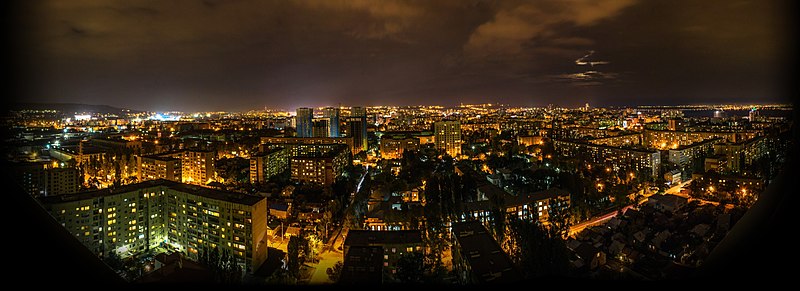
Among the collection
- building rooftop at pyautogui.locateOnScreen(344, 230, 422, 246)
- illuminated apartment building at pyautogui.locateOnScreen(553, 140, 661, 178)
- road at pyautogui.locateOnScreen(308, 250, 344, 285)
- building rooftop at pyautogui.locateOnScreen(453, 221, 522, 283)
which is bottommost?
road at pyautogui.locateOnScreen(308, 250, 344, 285)

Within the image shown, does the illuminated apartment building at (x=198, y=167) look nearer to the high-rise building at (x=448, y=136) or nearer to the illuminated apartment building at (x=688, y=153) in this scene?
the high-rise building at (x=448, y=136)

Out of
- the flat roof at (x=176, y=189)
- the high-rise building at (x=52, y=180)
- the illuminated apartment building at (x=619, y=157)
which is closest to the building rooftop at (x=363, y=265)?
the flat roof at (x=176, y=189)

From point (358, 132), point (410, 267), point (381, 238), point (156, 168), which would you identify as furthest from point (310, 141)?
point (410, 267)

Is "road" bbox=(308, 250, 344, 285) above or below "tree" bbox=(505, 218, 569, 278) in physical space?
below

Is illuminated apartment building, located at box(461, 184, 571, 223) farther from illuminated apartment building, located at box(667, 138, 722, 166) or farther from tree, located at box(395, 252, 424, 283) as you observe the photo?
illuminated apartment building, located at box(667, 138, 722, 166)

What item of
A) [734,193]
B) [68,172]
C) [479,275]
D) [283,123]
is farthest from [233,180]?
[283,123]

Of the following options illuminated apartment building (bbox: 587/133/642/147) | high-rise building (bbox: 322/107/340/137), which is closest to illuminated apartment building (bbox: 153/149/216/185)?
high-rise building (bbox: 322/107/340/137)

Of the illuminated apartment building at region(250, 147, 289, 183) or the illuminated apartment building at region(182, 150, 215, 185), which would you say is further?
the illuminated apartment building at region(250, 147, 289, 183)

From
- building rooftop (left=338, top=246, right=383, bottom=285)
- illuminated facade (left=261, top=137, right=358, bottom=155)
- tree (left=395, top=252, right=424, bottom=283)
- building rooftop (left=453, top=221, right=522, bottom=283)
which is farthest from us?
illuminated facade (left=261, top=137, right=358, bottom=155)
